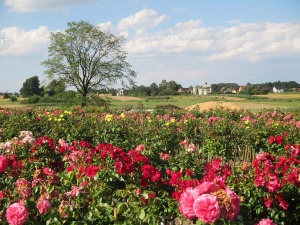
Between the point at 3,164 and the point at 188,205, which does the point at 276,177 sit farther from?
the point at 3,164

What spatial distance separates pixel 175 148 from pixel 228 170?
177 inches

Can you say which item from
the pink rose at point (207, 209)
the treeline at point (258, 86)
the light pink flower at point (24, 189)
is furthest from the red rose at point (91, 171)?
the treeline at point (258, 86)

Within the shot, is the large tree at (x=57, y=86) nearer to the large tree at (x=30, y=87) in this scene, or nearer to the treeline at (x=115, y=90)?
the treeline at (x=115, y=90)

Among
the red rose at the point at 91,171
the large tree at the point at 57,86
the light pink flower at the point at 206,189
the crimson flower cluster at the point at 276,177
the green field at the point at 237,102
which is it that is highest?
the large tree at the point at 57,86

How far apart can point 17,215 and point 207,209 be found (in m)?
1.19

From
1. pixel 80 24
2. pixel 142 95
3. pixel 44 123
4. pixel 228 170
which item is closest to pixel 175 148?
pixel 44 123

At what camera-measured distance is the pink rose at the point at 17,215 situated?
248cm

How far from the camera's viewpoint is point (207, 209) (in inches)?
89.8

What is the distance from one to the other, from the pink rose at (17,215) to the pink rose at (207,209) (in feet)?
3.55

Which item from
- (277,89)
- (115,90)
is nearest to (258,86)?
(277,89)

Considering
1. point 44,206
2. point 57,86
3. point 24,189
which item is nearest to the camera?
point 44,206

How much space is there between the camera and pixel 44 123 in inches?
374

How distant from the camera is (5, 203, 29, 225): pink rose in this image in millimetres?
2477

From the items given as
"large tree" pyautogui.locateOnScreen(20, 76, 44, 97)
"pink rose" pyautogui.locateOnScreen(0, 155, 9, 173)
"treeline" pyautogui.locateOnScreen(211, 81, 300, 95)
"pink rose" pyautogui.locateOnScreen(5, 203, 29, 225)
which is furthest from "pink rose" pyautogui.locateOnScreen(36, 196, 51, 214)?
"treeline" pyautogui.locateOnScreen(211, 81, 300, 95)
